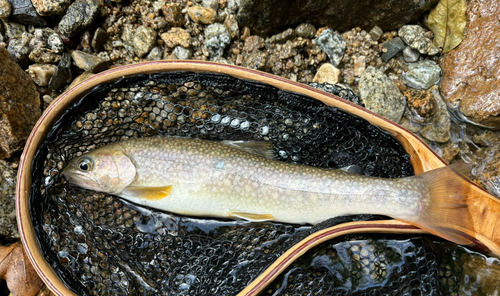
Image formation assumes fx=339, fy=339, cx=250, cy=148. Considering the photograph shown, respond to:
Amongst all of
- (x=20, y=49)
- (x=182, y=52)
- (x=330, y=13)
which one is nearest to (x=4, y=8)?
(x=20, y=49)

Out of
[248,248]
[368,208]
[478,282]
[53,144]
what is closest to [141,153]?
[53,144]

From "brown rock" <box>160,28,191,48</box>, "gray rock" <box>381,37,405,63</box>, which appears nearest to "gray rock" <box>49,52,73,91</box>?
"brown rock" <box>160,28,191,48</box>

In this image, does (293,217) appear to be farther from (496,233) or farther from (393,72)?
(393,72)

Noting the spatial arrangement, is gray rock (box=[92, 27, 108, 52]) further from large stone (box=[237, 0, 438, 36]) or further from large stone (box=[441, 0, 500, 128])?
large stone (box=[441, 0, 500, 128])

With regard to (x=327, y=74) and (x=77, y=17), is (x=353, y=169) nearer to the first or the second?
(x=327, y=74)

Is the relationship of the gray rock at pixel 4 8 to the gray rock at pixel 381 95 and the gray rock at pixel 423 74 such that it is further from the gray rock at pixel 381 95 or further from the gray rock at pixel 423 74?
the gray rock at pixel 423 74

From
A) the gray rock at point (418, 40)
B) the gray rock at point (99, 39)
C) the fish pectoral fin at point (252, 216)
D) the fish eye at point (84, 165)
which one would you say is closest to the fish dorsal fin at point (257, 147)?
the fish pectoral fin at point (252, 216)
